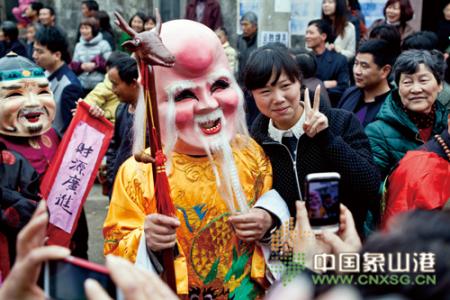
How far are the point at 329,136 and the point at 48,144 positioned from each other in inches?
63.6

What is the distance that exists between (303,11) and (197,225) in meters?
5.96

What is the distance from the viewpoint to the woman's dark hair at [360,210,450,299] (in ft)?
3.26

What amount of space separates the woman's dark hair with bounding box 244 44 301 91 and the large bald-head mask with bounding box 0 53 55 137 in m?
1.13

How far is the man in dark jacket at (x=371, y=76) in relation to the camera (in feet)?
13.4

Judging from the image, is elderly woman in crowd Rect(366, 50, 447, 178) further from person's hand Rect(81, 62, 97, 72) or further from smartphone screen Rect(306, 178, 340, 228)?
person's hand Rect(81, 62, 97, 72)

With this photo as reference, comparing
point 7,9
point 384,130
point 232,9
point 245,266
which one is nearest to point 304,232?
point 245,266

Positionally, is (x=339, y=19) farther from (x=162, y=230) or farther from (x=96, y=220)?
(x=162, y=230)

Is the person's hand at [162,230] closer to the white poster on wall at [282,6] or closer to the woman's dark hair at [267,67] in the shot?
the woman's dark hair at [267,67]

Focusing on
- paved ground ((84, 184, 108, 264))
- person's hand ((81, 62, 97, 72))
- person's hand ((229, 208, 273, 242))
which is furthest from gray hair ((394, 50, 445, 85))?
person's hand ((81, 62, 97, 72))

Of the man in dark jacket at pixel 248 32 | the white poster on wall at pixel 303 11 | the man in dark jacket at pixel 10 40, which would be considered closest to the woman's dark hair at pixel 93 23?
the man in dark jacket at pixel 10 40

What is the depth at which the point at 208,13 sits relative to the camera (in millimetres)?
9445

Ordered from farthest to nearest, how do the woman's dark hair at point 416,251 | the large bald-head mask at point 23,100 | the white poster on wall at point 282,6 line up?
the white poster on wall at point 282,6 < the large bald-head mask at point 23,100 < the woman's dark hair at point 416,251

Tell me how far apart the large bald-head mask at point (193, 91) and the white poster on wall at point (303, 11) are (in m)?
5.58

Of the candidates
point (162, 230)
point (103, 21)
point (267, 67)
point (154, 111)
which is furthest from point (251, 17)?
point (162, 230)
